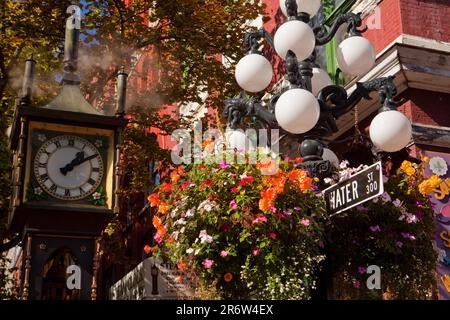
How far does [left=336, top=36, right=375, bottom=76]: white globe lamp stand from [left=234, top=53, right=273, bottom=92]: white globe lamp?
0.74 m

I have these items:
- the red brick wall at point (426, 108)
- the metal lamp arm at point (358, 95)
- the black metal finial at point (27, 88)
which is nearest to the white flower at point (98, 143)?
the black metal finial at point (27, 88)

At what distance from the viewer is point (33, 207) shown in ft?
14.7

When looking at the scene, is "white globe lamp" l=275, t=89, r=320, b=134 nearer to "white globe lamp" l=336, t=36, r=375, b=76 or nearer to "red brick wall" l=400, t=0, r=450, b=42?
"white globe lamp" l=336, t=36, r=375, b=76

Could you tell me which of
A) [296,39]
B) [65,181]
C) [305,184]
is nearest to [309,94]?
[296,39]

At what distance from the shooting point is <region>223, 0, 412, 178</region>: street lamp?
537 centimetres

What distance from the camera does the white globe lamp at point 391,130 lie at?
18.1 ft

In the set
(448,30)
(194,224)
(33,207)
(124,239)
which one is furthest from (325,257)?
(124,239)

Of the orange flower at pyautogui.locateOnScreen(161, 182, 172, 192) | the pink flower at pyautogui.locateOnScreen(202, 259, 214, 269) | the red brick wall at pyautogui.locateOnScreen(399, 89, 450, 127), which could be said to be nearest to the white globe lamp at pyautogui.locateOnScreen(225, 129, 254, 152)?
the orange flower at pyautogui.locateOnScreen(161, 182, 172, 192)

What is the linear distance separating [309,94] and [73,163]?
2006 mm

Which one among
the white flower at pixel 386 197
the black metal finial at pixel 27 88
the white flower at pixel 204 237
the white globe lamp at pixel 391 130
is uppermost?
the black metal finial at pixel 27 88

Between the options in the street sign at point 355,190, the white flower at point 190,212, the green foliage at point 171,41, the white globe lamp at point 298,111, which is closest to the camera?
the street sign at point 355,190

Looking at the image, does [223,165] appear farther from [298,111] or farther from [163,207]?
[298,111]

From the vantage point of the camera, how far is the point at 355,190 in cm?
476

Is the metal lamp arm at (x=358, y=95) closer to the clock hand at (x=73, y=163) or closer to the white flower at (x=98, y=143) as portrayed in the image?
the white flower at (x=98, y=143)
